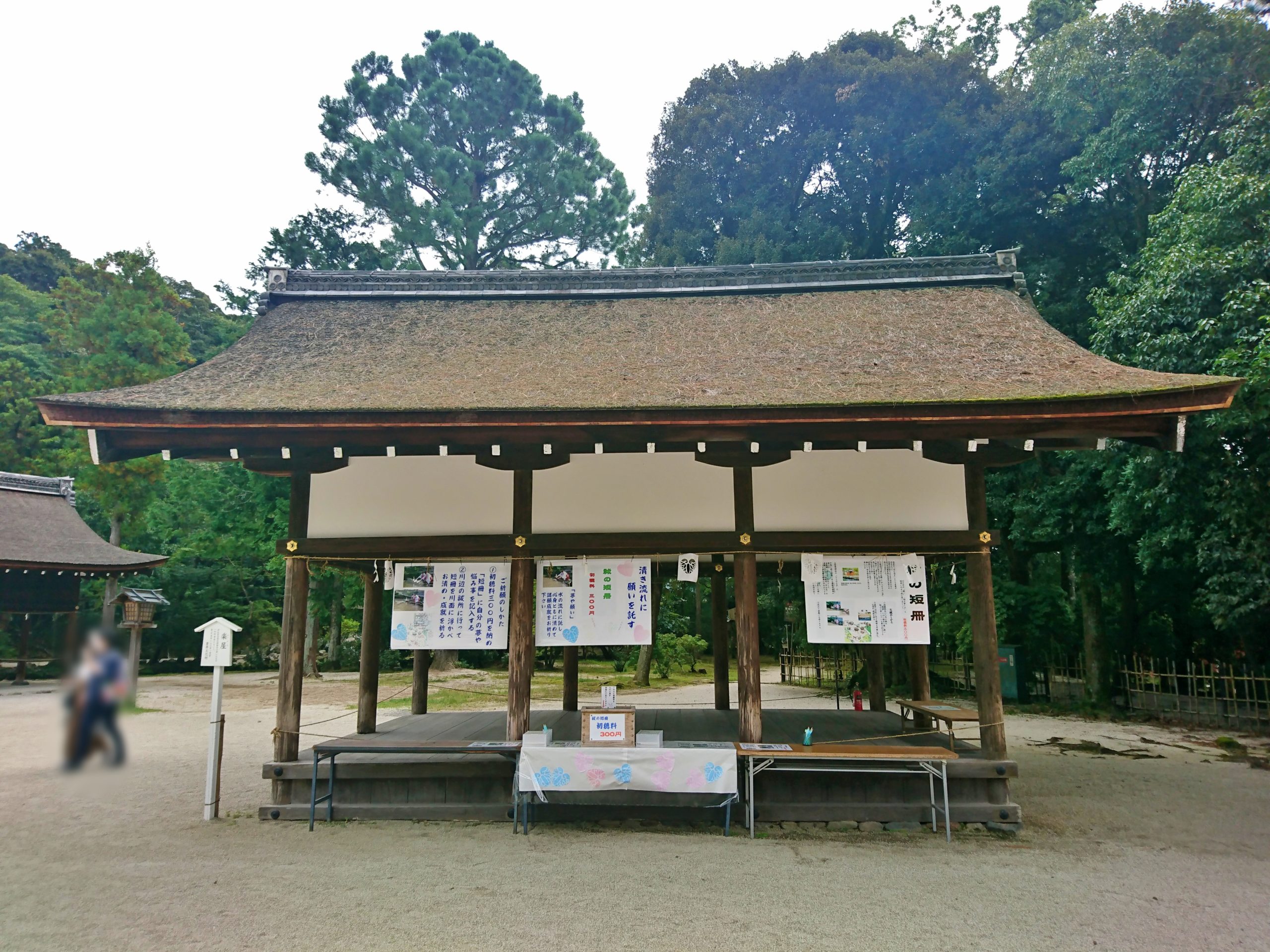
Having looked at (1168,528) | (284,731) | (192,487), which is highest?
(192,487)

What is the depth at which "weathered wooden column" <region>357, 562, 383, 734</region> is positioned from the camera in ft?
30.9

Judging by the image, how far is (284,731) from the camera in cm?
773

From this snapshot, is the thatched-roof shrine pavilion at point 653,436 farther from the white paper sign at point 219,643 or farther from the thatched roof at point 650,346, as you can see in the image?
the white paper sign at point 219,643

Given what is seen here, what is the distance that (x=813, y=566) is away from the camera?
782 cm

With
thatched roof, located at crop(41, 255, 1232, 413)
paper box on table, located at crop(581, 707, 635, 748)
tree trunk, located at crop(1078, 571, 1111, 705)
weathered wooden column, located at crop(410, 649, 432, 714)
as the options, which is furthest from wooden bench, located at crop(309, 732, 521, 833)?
tree trunk, located at crop(1078, 571, 1111, 705)

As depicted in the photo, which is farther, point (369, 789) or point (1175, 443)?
point (369, 789)

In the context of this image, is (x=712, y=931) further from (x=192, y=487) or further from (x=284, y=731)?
(x=192, y=487)

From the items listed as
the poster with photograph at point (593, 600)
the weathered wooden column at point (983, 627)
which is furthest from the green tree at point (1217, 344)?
the poster with photograph at point (593, 600)

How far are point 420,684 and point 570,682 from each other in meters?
2.16

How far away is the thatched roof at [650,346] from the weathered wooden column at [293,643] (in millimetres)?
1167

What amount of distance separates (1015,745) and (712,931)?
8989mm

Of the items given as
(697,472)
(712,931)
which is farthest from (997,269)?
(712,931)

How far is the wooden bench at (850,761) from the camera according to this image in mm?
7074

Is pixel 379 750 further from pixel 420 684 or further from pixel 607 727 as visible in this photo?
pixel 420 684
